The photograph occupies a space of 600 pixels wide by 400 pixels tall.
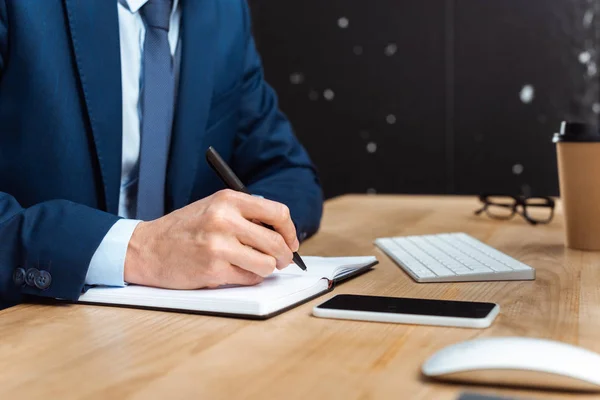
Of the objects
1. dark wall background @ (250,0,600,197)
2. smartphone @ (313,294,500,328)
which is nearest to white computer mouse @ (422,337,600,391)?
smartphone @ (313,294,500,328)

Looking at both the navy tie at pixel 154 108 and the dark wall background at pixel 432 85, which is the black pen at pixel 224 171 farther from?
the dark wall background at pixel 432 85

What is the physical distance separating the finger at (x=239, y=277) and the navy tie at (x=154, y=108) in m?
0.46

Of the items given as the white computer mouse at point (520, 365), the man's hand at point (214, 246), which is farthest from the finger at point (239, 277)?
the white computer mouse at point (520, 365)

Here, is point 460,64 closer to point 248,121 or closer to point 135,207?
point 248,121

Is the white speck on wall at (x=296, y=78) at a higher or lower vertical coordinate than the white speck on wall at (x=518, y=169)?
higher

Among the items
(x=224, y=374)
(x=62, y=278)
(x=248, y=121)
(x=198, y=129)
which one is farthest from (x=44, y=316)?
(x=248, y=121)

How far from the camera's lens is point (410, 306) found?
0.76m

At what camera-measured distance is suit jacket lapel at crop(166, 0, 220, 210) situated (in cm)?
133

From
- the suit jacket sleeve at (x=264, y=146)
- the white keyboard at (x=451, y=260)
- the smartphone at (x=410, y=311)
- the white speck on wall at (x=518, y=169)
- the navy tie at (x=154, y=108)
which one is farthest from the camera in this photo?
the white speck on wall at (x=518, y=169)

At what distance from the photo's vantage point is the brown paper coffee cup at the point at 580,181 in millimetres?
1134

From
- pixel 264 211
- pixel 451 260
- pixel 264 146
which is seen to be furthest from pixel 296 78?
pixel 264 211

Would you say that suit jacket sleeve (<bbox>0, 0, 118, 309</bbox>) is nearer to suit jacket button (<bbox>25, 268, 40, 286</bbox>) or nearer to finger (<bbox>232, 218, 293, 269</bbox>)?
suit jacket button (<bbox>25, 268, 40, 286</bbox>)

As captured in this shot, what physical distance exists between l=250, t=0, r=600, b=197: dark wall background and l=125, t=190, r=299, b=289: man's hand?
206cm

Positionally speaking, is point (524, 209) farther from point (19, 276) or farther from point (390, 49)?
point (390, 49)
